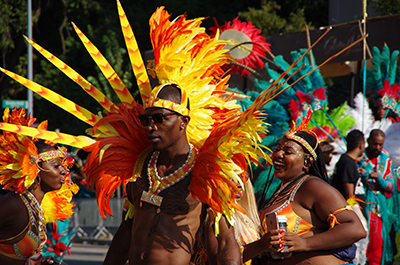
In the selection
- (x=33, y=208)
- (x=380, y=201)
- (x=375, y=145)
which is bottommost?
(x=380, y=201)

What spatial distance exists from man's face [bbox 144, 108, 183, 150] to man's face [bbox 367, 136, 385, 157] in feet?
14.2

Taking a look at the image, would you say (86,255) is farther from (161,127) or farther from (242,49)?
(161,127)

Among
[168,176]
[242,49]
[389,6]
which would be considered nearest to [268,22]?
[389,6]

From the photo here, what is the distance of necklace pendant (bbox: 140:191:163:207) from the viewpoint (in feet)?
10.2

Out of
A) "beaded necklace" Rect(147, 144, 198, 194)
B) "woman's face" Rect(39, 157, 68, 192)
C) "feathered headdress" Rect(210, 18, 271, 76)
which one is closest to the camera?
"beaded necklace" Rect(147, 144, 198, 194)

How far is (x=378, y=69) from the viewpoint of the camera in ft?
24.4

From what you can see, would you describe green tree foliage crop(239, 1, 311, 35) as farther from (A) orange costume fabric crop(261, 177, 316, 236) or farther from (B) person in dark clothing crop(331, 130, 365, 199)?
(A) orange costume fabric crop(261, 177, 316, 236)

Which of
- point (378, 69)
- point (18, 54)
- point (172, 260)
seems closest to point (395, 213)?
point (378, 69)

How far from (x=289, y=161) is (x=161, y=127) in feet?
3.41

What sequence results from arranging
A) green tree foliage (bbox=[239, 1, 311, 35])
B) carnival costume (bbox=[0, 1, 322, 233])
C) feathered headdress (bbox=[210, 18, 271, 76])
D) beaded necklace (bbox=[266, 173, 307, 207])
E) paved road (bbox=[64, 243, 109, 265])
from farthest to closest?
green tree foliage (bbox=[239, 1, 311, 35]), paved road (bbox=[64, 243, 109, 265]), feathered headdress (bbox=[210, 18, 271, 76]), beaded necklace (bbox=[266, 173, 307, 207]), carnival costume (bbox=[0, 1, 322, 233])

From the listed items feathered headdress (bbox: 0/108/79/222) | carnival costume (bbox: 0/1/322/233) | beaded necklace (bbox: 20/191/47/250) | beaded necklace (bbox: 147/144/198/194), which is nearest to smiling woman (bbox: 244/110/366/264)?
carnival costume (bbox: 0/1/322/233)

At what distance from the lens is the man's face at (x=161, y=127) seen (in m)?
3.07

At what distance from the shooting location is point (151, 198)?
3.14m

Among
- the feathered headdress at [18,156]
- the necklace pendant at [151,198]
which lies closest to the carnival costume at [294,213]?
the necklace pendant at [151,198]
